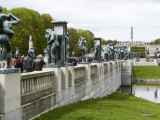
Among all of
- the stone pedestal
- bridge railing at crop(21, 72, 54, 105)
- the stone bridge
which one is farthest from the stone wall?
the stone pedestal

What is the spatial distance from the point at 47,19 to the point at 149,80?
1581 inches

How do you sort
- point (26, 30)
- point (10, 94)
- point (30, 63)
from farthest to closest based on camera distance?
1. point (26, 30)
2. point (30, 63)
3. point (10, 94)

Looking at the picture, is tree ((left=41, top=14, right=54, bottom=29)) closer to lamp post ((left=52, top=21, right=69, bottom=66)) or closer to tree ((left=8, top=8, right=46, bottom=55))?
tree ((left=8, top=8, right=46, bottom=55))

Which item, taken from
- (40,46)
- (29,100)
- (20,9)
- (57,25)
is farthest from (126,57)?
(29,100)

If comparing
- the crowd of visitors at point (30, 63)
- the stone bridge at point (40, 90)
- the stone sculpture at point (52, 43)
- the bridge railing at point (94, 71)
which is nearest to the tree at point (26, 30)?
the bridge railing at point (94, 71)

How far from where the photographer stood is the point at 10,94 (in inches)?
338

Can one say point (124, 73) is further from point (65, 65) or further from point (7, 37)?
point (7, 37)

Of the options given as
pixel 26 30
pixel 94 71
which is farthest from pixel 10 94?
pixel 26 30

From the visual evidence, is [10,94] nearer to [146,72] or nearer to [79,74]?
[79,74]

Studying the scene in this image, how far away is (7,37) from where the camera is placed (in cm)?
888

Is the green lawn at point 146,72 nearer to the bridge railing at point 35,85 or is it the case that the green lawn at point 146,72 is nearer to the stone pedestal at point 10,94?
the bridge railing at point 35,85

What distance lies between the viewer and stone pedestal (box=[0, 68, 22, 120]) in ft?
27.1

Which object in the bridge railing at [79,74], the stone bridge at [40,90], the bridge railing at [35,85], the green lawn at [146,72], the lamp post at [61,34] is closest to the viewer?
the stone bridge at [40,90]

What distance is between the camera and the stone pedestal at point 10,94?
8.26m
